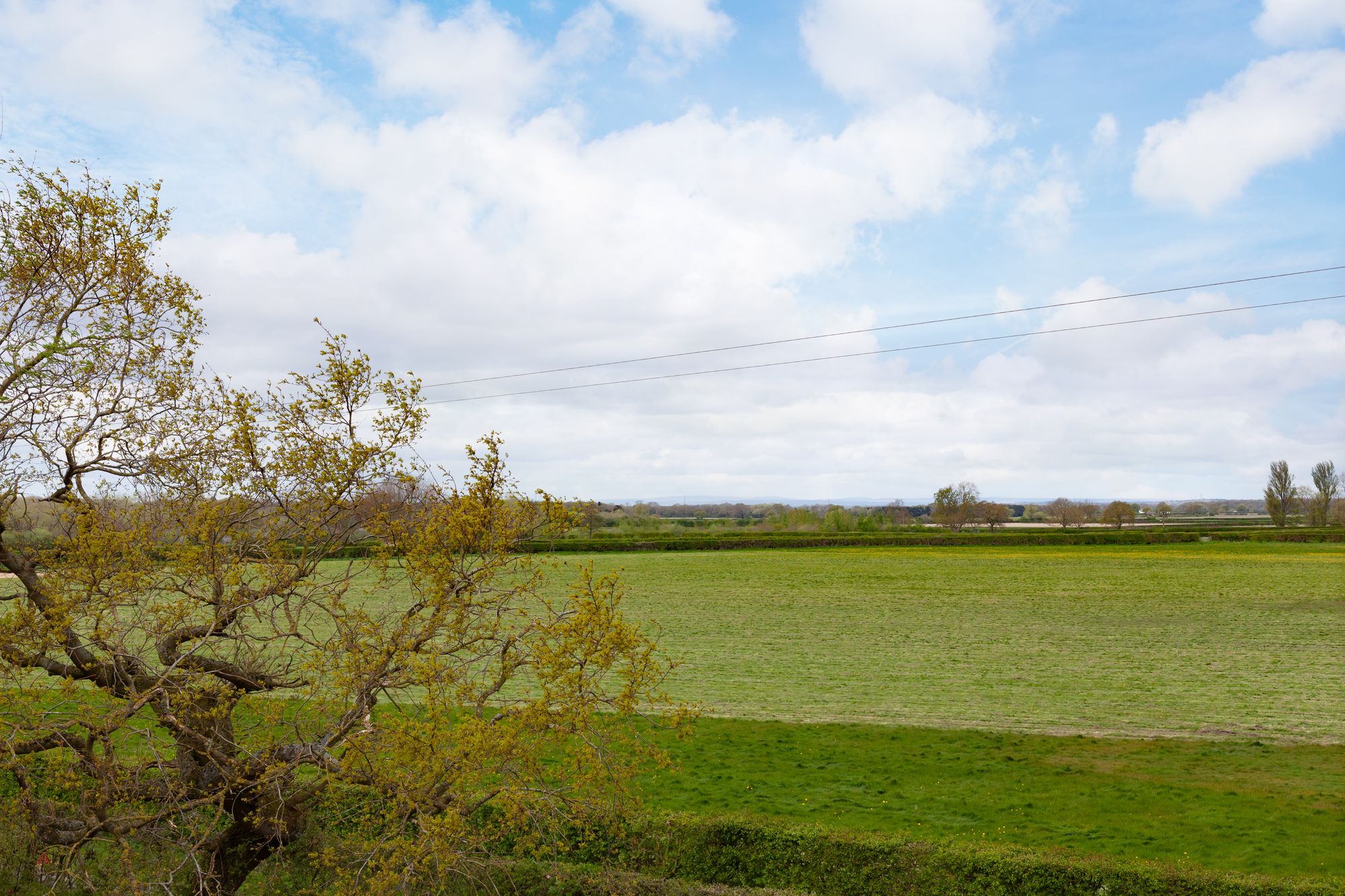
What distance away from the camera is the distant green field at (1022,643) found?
13859 millimetres

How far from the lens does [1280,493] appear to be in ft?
278

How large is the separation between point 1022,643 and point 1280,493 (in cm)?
8100

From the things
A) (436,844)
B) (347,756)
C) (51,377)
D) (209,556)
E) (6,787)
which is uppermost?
(51,377)

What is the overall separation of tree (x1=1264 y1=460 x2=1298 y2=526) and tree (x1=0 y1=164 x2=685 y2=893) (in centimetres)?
9485

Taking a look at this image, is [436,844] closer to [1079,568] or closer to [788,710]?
[788,710]

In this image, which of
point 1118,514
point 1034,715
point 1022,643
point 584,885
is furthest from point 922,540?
point 584,885

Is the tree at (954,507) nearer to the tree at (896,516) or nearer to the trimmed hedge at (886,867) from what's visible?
the tree at (896,516)

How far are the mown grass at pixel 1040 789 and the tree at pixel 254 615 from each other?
8.48 feet

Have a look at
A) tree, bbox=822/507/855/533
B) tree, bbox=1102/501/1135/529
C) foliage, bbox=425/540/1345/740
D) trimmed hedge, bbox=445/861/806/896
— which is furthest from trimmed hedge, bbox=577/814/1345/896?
tree, bbox=1102/501/1135/529

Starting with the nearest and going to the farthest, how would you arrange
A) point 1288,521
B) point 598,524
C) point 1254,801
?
point 1254,801 → point 598,524 → point 1288,521

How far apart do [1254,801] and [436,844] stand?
820 cm

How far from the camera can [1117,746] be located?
1142 cm

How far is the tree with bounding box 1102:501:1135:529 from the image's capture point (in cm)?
9038

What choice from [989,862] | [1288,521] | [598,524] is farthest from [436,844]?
[1288,521]
